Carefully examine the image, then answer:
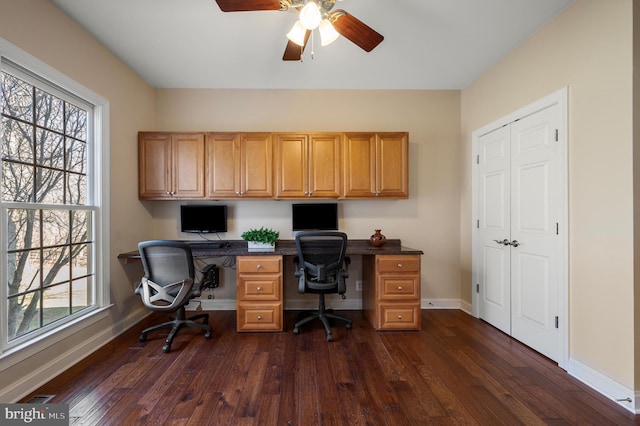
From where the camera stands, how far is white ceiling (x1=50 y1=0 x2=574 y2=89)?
2.08 m

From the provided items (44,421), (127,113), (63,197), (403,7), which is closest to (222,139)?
(127,113)

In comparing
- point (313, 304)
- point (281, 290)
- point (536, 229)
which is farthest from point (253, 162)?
point (536, 229)

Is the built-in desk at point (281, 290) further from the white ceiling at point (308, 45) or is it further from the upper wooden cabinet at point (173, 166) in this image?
the white ceiling at point (308, 45)

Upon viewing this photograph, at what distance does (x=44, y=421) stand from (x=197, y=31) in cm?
304

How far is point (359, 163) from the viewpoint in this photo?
10.3 ft

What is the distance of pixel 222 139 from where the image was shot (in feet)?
10.2

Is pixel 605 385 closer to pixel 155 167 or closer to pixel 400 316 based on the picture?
pixel 400 316

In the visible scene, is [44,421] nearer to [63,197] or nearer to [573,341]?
[63,197]

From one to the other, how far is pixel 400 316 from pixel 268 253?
158 cm

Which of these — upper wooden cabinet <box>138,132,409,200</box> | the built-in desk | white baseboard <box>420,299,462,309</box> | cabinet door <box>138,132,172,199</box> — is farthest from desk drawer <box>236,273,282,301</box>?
white baseboard <box>420,299,462,309</box>

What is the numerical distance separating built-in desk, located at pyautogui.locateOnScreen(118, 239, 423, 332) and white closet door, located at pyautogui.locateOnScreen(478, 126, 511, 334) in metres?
0.87

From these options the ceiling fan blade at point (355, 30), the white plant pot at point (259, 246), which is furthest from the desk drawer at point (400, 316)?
the ceiling fan blade at point (355, 30)

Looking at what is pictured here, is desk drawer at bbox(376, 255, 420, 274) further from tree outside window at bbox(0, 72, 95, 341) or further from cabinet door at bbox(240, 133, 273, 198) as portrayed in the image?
tree outside window at bbox(0, 72, 95, 341)

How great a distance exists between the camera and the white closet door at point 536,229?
7.23 ft
